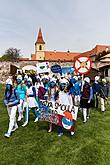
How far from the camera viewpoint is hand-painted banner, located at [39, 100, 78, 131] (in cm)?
776

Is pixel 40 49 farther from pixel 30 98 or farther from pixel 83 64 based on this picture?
pixel 30 98

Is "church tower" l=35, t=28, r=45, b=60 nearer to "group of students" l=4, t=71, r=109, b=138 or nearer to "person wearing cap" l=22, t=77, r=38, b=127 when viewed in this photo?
"group of students" l=4, t=71, r=109, b=138

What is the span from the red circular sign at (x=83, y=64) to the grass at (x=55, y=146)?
2.33 metres

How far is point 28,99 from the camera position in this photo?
32.8 feet

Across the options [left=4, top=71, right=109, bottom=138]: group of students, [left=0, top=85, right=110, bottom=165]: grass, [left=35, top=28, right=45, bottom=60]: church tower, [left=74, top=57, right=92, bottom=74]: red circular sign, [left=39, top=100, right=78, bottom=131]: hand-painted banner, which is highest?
[left=35, top=28, right=45, bottom=60]: church tower

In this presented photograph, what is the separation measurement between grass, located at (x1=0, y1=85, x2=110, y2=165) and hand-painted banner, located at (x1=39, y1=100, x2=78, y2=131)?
1.55 feet

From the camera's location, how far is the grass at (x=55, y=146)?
6336mm

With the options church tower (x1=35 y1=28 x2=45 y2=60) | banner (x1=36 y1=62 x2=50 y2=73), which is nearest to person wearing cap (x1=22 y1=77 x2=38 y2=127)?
banner (x1=36 y1=62 x2=50 y2=73)

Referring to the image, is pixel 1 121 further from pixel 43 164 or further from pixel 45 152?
pixel 43 164

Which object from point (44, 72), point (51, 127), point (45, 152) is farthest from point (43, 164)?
point (44, 72)

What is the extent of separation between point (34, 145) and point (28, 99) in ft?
9.52

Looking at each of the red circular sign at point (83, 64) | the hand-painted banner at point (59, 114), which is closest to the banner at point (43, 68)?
the red circular sign at point (83, 64)

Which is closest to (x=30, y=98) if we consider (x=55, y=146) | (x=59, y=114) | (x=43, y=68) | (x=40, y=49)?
(x=59, y=114)

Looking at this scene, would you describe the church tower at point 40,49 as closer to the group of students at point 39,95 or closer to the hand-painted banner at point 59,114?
the group of students at point 39,95
